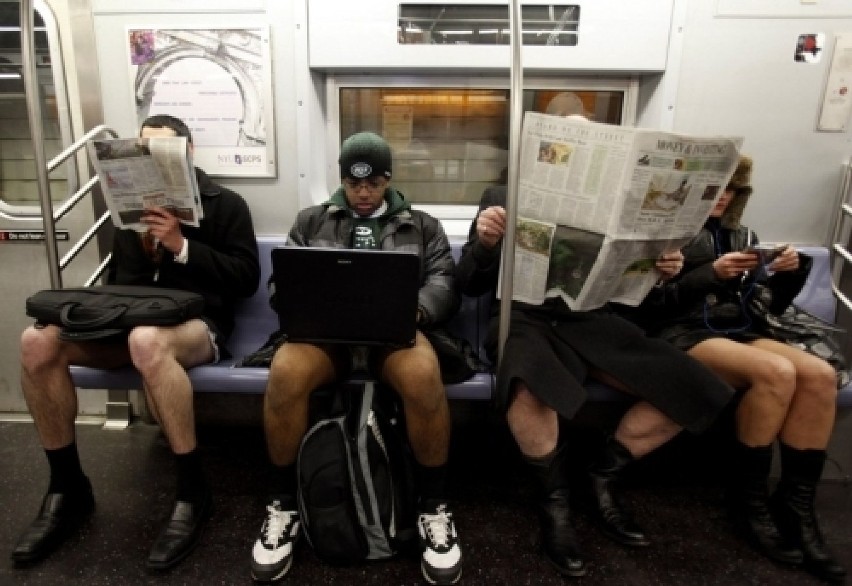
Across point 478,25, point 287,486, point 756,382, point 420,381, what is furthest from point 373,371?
point 478,25

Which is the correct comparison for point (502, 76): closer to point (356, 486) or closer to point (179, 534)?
point (356, 486)

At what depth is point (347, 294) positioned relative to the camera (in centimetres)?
178

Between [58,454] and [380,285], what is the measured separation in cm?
140

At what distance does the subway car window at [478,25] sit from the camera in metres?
2.58

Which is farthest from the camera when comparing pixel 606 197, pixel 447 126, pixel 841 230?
pixel 447 126

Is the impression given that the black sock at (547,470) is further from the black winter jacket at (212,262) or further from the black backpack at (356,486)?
the black winter jacket at (212,262)

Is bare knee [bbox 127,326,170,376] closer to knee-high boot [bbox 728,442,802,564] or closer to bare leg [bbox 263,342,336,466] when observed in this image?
bare leg [bbox 263,342,336,466]

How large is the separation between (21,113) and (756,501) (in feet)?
12.0

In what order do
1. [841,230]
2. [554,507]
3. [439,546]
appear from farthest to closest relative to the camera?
[841,230] → [554,507] → [439,546]

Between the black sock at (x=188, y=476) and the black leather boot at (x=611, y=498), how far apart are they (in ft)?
4.87

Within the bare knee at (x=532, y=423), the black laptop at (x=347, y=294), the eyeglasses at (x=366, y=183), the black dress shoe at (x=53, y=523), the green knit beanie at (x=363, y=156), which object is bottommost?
the black dress shoe at (x=53, y=523)

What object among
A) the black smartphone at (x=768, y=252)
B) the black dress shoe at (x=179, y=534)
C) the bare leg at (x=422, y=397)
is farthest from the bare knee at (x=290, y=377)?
the black smartphone at (x=768, y=252)

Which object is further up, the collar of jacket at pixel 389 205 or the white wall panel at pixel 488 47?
the white wall panel at pixel 488 47

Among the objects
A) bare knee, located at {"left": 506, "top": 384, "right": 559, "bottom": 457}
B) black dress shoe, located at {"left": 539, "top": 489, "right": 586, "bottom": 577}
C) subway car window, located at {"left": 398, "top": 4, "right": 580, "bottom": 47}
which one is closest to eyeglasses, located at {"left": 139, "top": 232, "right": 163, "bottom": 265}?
subway car window, located at {"left": 398, "top": 4, "right": 580, "bottom": 47}
